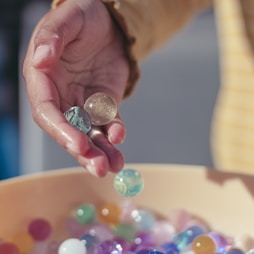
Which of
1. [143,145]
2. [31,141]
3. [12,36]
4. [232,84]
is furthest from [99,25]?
[12,36]

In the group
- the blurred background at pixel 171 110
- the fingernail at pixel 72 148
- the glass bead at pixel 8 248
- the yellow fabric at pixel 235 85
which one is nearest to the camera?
the fingernail at pixel 72 148

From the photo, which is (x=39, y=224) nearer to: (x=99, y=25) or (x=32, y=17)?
(x=99, y=25)

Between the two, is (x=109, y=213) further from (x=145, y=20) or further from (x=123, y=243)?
(x=145, y=20)

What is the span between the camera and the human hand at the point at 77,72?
0.44 meters

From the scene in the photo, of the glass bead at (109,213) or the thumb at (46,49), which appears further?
the glass bead at (109,213)

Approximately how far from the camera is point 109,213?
23.7 inches

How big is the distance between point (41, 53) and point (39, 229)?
0.15 m

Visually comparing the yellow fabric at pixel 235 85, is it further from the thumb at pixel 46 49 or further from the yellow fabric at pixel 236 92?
the thumb at pixel 46 49

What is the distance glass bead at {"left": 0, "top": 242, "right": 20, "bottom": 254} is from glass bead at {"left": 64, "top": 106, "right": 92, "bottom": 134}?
12 centimetres

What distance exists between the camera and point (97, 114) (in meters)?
0.49

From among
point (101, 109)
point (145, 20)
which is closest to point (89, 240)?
point (101, 109)

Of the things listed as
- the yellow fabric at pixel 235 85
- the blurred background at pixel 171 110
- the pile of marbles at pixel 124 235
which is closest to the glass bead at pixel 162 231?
the pile of marbles at pixel 124 235

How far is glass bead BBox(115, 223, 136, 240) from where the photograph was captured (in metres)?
0.58

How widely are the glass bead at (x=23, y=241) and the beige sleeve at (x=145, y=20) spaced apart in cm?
16
